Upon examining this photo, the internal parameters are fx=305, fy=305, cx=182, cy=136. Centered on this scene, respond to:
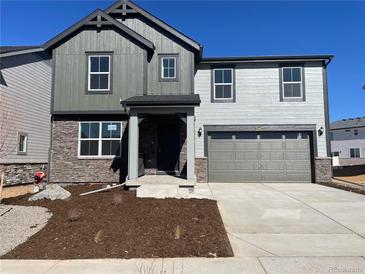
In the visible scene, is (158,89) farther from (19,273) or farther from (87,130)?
(19,273)

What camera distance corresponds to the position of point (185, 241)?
18.6ft

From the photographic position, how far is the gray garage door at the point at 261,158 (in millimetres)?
14820

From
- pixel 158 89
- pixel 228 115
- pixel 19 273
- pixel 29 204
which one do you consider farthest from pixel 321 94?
pixel 19 273

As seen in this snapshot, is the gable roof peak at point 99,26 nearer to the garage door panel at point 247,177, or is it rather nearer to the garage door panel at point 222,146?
the garage door panel at point 222,146

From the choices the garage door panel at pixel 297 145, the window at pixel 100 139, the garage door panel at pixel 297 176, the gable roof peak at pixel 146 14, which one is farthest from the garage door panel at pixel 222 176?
the gable roof peak at pixel 146 14

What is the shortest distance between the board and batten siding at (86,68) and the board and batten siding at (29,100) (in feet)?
13.5

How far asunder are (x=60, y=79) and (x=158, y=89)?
4416 mm

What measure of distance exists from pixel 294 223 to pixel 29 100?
638 inches

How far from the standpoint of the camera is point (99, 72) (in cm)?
1372

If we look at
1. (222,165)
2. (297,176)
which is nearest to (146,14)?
(222,165)

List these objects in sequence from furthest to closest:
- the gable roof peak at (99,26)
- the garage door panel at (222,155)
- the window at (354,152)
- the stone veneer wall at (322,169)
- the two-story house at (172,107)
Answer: the window at (354,152) < the garage door panel at (222,155) < the stone veneer wall at (322,169) < the gable roof peak at (99,26) < the two-story house at (172,107)

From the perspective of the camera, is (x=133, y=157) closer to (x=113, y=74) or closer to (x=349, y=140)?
(x=113, y=74)

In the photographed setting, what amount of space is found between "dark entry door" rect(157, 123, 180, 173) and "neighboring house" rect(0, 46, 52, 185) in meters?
7.08

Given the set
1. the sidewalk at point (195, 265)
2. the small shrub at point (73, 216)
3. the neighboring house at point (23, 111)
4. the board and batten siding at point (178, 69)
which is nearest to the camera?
the sidewalk at point (195, 265)
